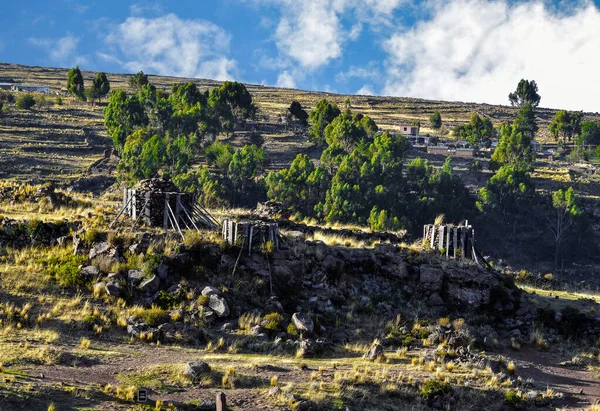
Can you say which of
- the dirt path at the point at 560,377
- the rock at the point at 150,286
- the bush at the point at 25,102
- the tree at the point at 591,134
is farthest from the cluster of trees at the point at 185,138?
the tree at the point at 591,134

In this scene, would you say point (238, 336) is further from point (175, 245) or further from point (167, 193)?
point (167, 193)

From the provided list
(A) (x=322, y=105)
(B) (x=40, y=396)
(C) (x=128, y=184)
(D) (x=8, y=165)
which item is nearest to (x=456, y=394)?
(B) (x=40, y=396)

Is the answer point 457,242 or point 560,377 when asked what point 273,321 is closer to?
point 560,377

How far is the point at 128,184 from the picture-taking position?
53.9 metres

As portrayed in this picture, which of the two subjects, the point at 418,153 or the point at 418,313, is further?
the point at 418,153

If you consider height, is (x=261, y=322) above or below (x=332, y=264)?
below

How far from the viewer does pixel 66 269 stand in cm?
1908

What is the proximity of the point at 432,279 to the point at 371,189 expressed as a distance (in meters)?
36.9

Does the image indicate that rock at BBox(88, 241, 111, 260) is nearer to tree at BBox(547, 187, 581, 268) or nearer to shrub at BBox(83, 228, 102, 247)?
shrub at BBox(83, 228, 102, 247)

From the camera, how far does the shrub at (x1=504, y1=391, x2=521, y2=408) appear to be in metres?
14.8

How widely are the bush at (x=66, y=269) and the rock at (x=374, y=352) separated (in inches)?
320

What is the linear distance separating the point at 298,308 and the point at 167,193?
620cm

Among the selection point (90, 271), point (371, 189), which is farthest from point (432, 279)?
point (371, 189)

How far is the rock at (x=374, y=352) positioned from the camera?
16.6m
